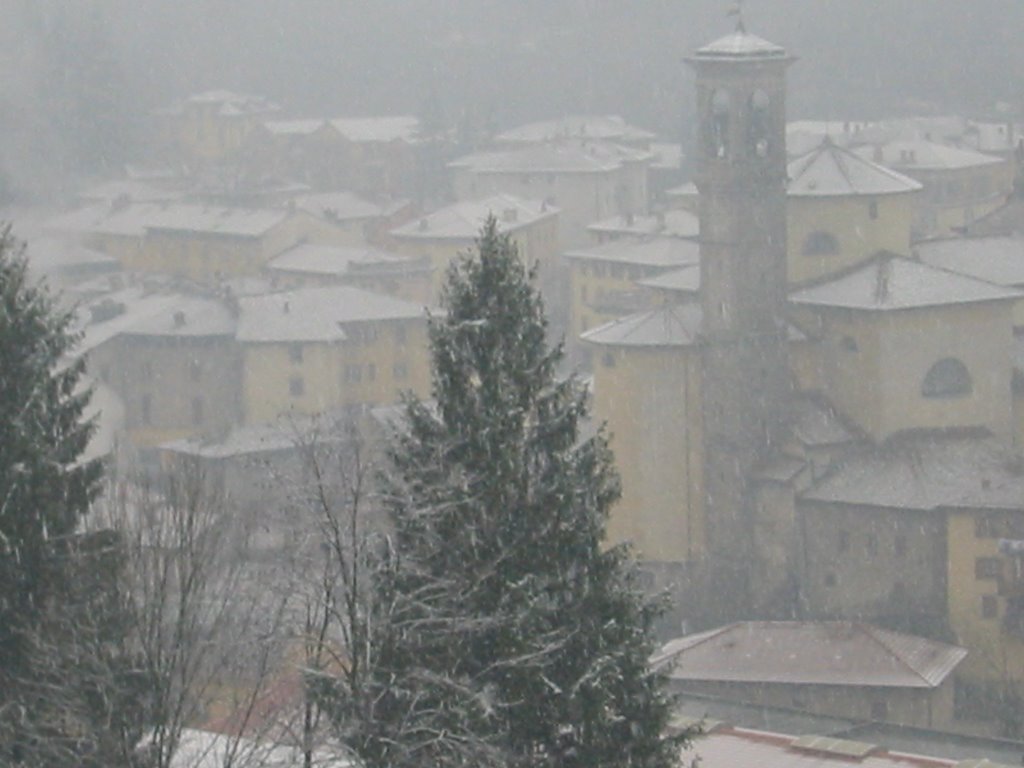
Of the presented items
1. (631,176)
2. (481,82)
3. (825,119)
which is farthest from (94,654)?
(481,82)

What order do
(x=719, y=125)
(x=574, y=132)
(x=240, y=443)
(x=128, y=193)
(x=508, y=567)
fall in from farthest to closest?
(x=574, y=132) < (x=128, y=193) < (x=240, y=443) < (x=719, y=125) < (x=508, y=567)

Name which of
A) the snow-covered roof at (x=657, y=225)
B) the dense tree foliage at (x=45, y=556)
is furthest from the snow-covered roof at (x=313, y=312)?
the dense tree foliage at (x=45, y=556)

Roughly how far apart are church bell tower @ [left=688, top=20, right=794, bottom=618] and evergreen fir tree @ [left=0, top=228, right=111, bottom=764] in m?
26.1

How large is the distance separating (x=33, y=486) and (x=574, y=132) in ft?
247

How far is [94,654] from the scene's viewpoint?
43.7 ft

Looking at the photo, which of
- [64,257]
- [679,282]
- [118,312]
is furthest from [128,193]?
[679,282]

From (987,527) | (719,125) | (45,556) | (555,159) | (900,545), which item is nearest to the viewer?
(45,556)

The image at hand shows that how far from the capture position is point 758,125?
40.2 m

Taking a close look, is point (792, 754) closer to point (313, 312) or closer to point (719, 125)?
point (719, 125)

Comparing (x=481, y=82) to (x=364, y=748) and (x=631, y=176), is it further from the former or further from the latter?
(x=364, y=748)

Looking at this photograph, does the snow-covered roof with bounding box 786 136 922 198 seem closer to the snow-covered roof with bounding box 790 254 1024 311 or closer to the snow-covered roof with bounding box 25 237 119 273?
the snow-covered roof with bounding box 790 254 1024 311

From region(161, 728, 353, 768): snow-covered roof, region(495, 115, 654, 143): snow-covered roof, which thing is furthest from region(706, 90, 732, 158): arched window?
region(495, 115, 654, 143): snow-covered roof

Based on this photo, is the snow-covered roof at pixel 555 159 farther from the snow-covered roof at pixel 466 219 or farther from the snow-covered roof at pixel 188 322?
the snow-covered roof at pixel 188 322

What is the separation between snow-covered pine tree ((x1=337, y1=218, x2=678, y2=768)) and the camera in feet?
44.8
